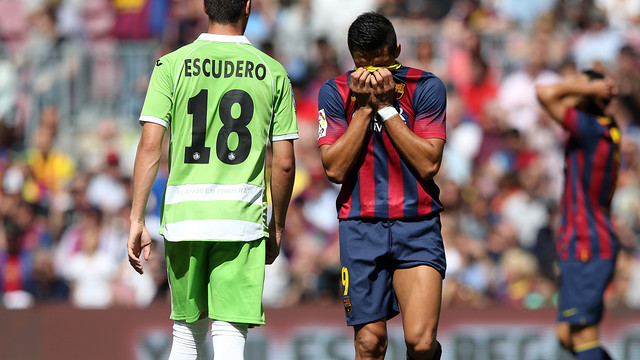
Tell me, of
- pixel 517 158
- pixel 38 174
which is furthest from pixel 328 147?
pixel 38 174

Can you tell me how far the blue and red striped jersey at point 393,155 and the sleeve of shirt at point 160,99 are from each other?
3.24ft

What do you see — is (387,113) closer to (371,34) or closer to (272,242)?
(371,34)

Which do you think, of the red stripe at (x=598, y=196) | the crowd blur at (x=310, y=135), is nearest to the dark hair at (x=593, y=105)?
the red stripe at (x=598, y=196)

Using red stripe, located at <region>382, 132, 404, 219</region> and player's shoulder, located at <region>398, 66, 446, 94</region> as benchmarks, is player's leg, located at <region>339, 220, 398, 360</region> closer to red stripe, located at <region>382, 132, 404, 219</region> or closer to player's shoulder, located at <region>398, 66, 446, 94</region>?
red stripe, located at <region>382, 132, 404, 219</region>

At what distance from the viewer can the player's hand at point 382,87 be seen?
574cm

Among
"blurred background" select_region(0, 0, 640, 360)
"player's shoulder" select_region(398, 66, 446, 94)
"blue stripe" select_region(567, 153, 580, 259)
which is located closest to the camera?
"player's shoulder" select_region(398, 66, 446, 94)

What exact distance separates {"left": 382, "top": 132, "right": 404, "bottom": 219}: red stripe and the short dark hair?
1.16 meters

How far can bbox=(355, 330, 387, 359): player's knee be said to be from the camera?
231 inches

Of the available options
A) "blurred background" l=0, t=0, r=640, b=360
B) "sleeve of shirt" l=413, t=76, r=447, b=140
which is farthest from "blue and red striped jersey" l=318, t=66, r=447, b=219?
"blurred background" l=0, t=0, r=640, b=360

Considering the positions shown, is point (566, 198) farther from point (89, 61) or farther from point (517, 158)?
point (89, 61)

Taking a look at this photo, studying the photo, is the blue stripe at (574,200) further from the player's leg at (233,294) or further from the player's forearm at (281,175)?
the player's leg at (233,294)

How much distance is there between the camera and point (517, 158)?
12.7 meters

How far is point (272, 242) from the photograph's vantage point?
598 cm

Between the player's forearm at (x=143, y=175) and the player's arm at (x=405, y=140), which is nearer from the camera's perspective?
the player's forearm at (x=143, y=175)
